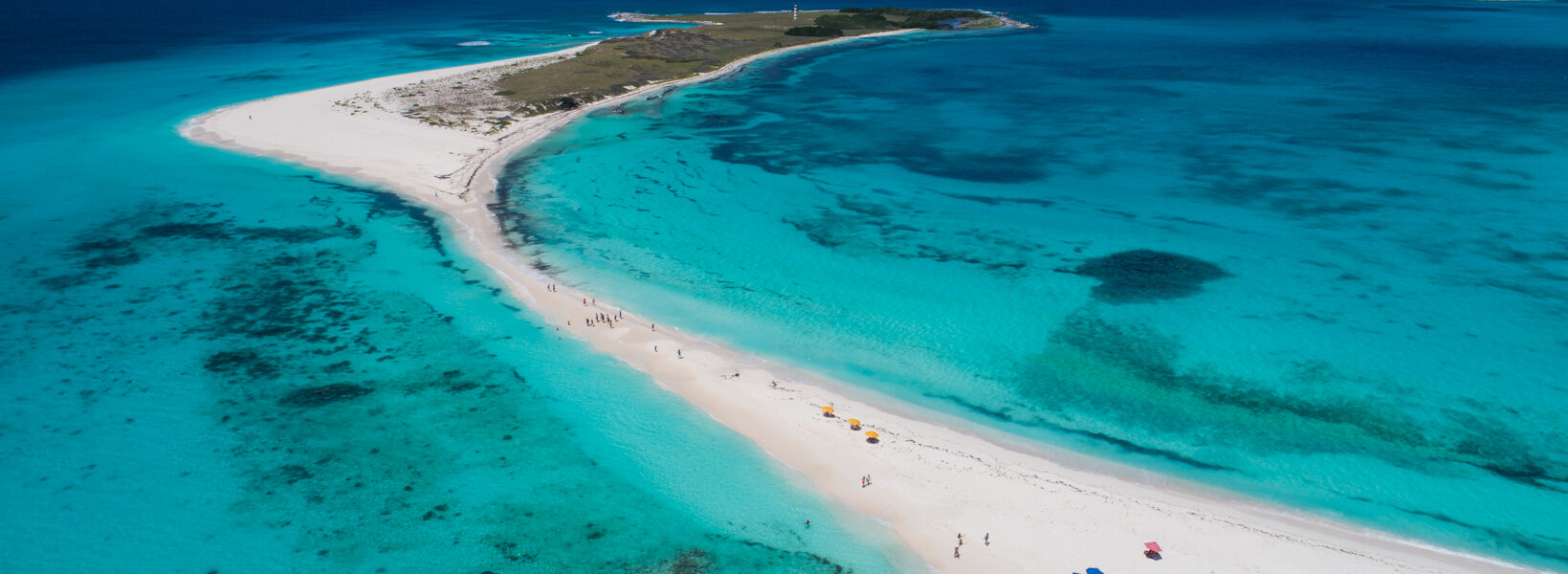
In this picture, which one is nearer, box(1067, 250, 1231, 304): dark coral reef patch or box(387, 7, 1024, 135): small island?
box(1067, 250, 1231, 304): dark coral reef patch

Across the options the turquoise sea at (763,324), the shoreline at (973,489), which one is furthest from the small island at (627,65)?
the shoreline at (973,489)

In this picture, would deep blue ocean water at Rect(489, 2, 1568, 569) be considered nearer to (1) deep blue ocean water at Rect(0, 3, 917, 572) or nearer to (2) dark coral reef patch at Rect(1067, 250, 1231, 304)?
(2) dark coral reef patch at Rect(1067, 250, 1231, 304)

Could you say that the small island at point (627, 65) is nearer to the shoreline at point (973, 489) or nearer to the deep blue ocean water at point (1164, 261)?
the deep blue ocean water at point (1164, 261)

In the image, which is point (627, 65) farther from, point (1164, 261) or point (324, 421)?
point (324, 421)

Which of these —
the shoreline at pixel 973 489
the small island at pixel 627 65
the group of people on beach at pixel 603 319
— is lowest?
the shoreline at pixel 973 489

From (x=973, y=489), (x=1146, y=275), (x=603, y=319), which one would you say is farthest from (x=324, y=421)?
(x=1146, y=275)

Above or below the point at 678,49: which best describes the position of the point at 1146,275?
below

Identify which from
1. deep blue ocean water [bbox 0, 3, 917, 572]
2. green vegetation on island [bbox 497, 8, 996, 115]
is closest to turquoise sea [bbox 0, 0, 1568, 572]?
deep blue ocean water [bbox 0, 3, 917, 572]
